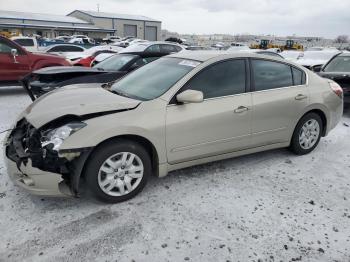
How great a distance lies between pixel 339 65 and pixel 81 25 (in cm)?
6028

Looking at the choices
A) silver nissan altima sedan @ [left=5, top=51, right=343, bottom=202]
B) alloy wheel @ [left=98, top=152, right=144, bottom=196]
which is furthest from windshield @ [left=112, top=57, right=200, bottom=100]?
alloy wheel @ [left=98, top=152, right=144, bottom=196]

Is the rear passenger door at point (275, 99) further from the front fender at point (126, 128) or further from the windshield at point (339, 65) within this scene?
the windshield at point (339, 65)

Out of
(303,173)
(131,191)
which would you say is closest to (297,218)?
(303,173)

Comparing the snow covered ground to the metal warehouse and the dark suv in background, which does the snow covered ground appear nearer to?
the dark suv in background

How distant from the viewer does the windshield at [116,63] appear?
744 cm

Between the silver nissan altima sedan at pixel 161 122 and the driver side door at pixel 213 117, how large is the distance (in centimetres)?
1

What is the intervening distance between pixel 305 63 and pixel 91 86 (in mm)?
11603

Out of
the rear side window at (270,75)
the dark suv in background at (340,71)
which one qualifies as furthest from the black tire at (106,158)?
the dark suv in background at (340,71)

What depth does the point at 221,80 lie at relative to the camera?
156 inches

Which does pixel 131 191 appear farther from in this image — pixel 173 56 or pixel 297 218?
pixel 173 56

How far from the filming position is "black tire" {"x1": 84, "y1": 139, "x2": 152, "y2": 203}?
3141 millimetres

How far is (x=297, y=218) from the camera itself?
324 centimetres

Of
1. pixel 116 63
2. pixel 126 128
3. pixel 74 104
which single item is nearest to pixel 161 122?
pixel 126 128

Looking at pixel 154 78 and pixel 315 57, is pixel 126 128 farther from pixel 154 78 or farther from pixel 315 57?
pixel 315 57
